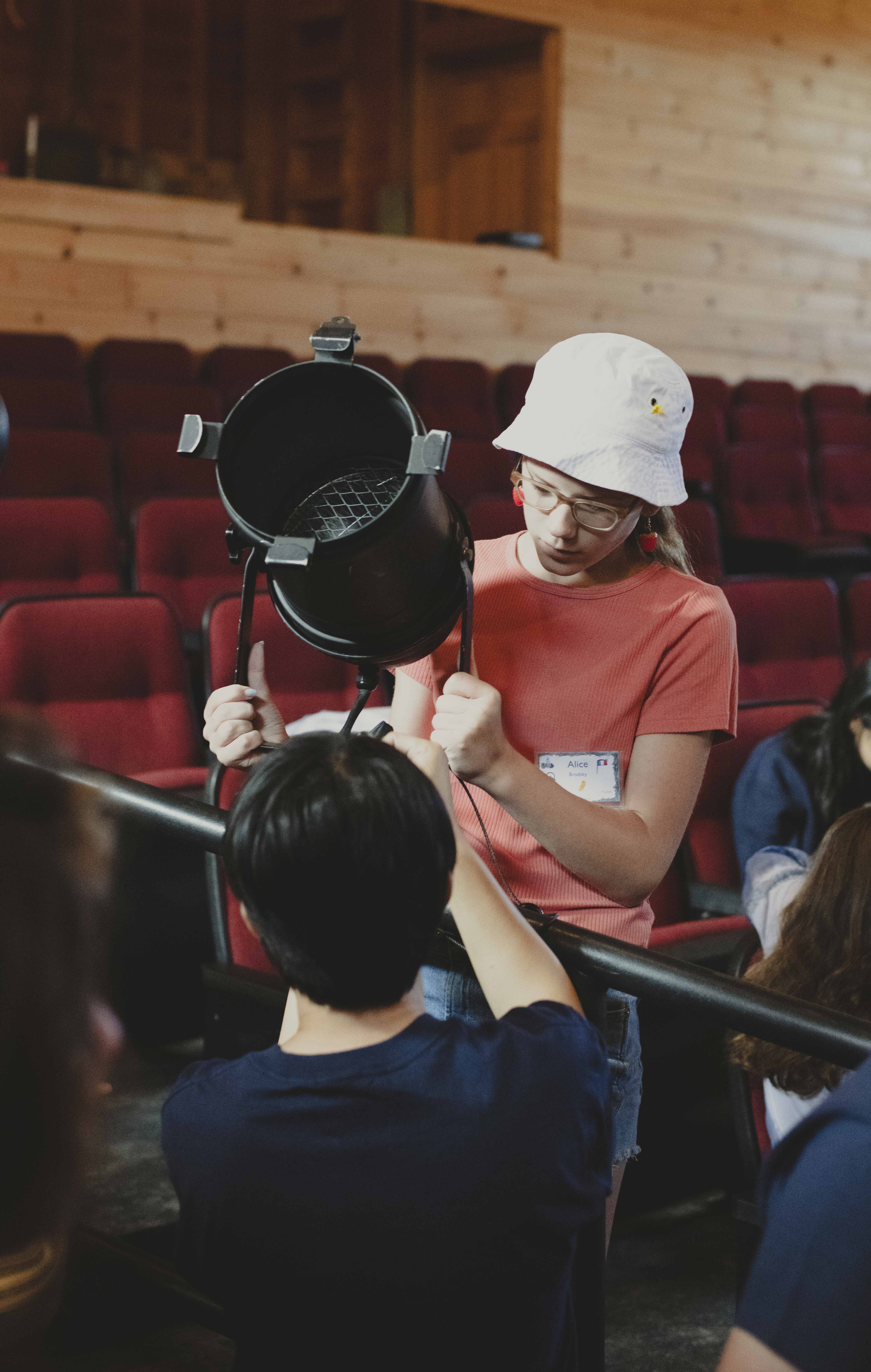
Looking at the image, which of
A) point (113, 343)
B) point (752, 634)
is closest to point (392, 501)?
point (752, 634)

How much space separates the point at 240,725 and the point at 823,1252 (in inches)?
24.0

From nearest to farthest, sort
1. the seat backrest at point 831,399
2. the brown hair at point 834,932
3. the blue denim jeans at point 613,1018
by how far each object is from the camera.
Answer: the blue denim jeans at point 613,1018, the brown hair at point 834,932, the seat backrest at point 831,399

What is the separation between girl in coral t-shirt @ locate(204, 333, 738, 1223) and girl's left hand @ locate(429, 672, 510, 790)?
0.16 ft

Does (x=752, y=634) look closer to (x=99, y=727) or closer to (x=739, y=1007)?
(x=99, y=727)

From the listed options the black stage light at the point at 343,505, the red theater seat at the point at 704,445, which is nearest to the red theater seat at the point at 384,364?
the red theater seat at the point at 704,445

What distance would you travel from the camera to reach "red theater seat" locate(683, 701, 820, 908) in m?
2.29

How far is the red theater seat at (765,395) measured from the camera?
6.20 metres

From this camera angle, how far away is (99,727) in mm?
2445

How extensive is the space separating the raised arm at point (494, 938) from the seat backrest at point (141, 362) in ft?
14.2

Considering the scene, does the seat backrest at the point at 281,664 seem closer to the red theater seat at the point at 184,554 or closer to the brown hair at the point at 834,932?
the red theater seat at the point at 184,554

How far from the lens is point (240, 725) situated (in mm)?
1008

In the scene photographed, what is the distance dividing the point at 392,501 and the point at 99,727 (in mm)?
1720

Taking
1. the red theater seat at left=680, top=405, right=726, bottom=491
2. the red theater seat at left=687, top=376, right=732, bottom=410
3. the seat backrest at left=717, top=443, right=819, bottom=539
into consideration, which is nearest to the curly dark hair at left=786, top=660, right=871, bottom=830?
the red theater seat at left=680, top=405, right=726, bottom=491

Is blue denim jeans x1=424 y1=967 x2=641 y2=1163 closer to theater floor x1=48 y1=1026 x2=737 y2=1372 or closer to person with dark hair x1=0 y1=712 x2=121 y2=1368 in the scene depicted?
person with dark hair x1=0 y1=712 x2=121 y2=1368
